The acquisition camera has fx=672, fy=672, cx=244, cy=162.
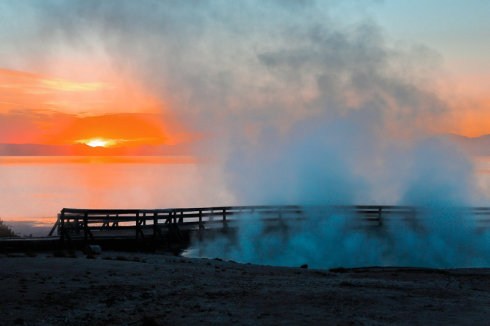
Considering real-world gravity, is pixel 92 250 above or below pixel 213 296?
above

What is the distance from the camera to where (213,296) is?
16203 millimetres

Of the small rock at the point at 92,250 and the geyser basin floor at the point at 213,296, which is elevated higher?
the small rock at the point at 92,250

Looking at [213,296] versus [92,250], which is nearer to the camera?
[213,296]

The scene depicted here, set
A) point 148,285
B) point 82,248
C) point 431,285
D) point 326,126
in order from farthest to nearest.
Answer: point 326,126, point 82,248, point 431,285, point 148,285

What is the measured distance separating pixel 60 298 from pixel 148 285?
2817 mm

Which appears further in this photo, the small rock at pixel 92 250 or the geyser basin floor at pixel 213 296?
the small rock at pixel 92 250

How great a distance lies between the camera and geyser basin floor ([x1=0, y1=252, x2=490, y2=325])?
1367cm

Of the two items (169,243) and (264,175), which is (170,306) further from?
(264,175)

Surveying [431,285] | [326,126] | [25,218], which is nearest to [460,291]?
[431,285]

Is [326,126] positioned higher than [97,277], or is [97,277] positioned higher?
[326,126]

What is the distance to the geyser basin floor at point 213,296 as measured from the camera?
1367cm

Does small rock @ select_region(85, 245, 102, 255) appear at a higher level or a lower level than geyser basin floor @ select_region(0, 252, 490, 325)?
higher

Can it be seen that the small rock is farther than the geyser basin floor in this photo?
Yes

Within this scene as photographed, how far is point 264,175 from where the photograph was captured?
63.8 meters
